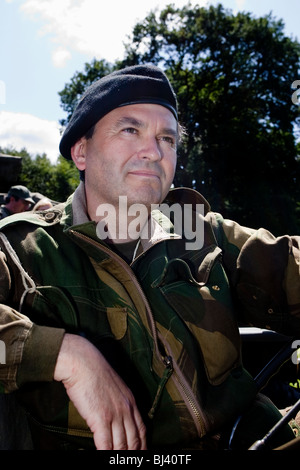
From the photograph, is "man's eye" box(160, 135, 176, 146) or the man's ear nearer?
"man's eye" box(160, 135, 176, 146)

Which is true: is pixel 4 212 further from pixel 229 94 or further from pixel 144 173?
pixel 229 94

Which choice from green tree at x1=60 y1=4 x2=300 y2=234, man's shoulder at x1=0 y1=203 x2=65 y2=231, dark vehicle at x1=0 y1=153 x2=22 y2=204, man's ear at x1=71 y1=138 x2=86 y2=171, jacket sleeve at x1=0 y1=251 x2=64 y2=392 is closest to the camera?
jacket sleeve at x1=0 y1=251 x2=64 y2=392

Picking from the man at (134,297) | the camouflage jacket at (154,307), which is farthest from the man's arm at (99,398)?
the camouflage jacket at (154,307)

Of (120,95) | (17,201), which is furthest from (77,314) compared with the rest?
(17,201)

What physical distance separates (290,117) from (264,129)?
1.99m

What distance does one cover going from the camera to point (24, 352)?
1.27m

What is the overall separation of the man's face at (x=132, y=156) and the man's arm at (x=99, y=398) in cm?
95

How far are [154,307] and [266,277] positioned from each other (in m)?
0.64

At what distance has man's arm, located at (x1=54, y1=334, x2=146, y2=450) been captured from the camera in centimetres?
127

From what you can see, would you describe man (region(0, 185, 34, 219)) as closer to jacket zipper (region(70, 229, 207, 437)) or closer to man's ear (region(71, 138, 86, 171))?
man's ear (region(71, 138, 86, 171))

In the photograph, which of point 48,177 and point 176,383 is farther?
point 48,177

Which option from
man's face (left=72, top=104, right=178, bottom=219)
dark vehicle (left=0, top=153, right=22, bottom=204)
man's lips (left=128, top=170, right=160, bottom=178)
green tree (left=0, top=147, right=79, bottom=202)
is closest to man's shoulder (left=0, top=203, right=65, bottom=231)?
man's face (left=72, top=104, right=178, bottom=219)

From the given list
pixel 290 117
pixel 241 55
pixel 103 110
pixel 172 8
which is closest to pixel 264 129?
pixel 290 117
